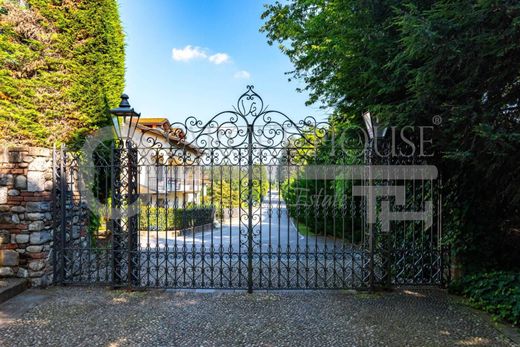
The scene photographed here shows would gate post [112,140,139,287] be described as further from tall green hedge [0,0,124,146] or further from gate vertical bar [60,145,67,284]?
tall green hedge [0,0,124,146]

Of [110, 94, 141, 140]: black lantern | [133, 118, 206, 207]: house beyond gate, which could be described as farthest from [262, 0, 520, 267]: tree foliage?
[110, 94, 141, 140]: black lantern

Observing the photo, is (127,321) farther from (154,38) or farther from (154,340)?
(154,38)

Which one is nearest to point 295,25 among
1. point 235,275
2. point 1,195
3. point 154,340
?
point 235,275

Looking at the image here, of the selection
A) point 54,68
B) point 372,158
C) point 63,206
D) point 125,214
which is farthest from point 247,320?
point 54,68

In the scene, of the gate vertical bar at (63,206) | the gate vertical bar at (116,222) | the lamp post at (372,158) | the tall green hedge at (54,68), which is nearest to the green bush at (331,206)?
the lamp post at (372,158)

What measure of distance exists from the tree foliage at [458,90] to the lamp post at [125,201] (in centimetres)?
364

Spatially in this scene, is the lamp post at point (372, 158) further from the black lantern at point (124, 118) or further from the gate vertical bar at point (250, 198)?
the black lantern at point (124, 118)

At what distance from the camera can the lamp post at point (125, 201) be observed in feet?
14.5

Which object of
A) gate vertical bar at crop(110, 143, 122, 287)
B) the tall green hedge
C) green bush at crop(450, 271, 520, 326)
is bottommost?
green bush at crop(450, 271, 520, 326)

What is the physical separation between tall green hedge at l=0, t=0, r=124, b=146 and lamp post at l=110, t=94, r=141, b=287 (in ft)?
10.7

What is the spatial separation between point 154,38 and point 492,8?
23.5 feet

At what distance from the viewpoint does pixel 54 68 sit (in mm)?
6898

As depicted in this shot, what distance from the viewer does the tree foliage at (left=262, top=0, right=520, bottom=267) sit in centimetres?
319

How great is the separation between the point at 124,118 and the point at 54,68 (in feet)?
12.7
